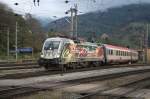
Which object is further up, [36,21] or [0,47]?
[36,21]

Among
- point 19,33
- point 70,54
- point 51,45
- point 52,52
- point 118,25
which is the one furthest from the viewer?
point 118,25

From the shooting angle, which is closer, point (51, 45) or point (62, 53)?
point (62, 53)

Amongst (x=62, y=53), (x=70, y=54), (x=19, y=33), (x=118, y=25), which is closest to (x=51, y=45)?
(x=62, y=53)

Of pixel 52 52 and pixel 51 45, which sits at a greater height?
pixel 51 45

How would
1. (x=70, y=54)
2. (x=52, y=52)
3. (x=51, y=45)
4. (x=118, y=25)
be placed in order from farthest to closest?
(x=118, y=25) < (x=70, y=54) < (x=51, y=45) < (x=52, y=52)

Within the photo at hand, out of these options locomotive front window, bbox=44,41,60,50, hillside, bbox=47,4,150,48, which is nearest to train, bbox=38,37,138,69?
locomotive front window, bbox=44,41,60,50

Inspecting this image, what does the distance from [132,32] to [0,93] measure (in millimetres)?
139144

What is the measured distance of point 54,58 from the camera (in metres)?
35.6

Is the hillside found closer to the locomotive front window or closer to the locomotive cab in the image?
the locomotive front window

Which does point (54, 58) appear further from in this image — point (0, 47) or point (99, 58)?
point (0, 47)

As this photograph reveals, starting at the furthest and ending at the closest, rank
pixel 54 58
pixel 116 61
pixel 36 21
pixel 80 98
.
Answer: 1. pixel 36 21
2. pixel 116 61
3. pixel 54 58
4. pixel 80 98

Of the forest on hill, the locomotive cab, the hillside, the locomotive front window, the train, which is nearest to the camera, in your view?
the locomotive cab

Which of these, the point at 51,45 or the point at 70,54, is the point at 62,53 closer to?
the point at 51,45

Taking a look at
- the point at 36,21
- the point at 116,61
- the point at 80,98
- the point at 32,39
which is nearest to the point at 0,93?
the point at 80,98
